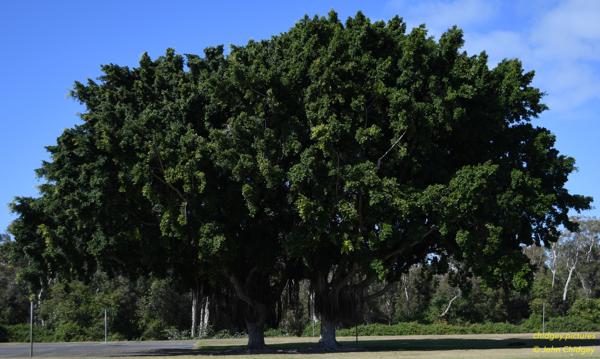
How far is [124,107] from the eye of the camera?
30.9 meters

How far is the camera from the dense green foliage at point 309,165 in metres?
28.2

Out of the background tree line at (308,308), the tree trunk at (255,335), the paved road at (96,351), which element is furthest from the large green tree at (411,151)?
the background tree line at (308,308)

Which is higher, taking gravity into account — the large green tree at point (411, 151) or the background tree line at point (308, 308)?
the large green tree at point (411, 151)

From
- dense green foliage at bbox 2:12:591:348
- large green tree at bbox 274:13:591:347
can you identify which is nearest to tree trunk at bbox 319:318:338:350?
dense green foliage at bbox 2:12:591:348

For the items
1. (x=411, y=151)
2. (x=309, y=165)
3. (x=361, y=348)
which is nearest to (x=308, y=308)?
(x=361, y=348)

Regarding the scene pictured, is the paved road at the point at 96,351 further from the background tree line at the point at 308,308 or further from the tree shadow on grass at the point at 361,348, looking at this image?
the background tree line at the point at 308,308

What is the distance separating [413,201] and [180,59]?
12.7 m

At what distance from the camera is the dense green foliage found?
28156 millimetres

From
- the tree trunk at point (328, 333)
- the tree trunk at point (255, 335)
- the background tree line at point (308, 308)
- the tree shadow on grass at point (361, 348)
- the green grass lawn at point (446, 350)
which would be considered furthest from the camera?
the background tree line at point (308, 308)

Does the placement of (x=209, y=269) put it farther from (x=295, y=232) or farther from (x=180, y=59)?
(x=180, y=59)

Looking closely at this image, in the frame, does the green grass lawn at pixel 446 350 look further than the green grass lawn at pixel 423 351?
Yes

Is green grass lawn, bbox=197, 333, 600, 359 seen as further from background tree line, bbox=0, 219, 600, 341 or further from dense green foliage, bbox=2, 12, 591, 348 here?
background tree line, bbox=0, 219, 600, 341

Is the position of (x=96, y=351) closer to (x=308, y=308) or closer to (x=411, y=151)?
(x=308, y=308)

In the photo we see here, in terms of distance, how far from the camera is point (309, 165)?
2747 centimetres
